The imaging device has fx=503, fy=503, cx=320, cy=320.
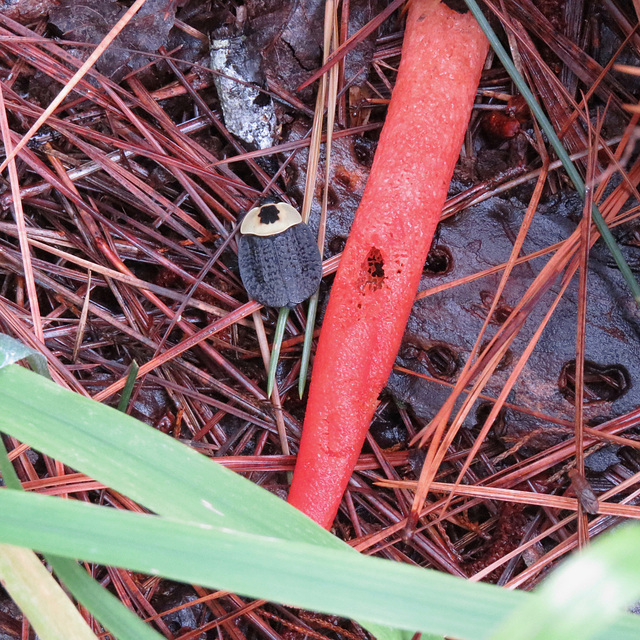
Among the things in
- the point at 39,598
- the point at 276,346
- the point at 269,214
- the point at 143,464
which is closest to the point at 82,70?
the point at 269,214

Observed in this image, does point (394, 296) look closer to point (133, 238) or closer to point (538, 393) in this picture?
point (538, 393)

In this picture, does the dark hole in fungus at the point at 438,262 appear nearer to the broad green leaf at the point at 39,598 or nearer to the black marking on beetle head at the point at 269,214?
the black marking on beetle head at the point at 269,214

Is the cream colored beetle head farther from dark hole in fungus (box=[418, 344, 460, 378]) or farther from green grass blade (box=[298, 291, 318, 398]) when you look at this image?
dark hole in fungus (box=[418, 344, 460, 378])

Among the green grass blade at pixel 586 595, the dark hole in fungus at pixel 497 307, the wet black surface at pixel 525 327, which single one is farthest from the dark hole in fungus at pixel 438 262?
the green grass blade at pixel 586 595

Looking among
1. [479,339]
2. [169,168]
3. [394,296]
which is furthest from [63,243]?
[479,339]

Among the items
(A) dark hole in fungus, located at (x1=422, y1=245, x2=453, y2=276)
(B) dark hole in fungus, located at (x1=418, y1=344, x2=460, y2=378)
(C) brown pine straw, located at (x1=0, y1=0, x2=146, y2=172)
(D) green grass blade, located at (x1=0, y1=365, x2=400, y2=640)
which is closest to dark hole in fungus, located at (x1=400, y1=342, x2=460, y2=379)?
(B) dark hole in fungus, located at (x1=418, y1=344, x2=460, y2=378)

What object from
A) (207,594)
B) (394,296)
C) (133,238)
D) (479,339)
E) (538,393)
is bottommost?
(207,594)

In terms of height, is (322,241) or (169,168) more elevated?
(169,168)

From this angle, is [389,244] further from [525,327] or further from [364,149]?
[525,327]
